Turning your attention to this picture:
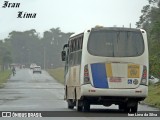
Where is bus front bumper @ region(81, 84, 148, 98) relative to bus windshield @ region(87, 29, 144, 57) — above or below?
below

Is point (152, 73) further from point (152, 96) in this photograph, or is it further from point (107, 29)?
point (107, 29)

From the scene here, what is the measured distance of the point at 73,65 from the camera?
24391 mm

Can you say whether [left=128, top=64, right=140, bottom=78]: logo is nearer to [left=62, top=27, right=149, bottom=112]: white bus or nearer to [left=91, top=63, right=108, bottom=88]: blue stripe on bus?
[left=62, top=27, right=149, bottom=112]: white bus

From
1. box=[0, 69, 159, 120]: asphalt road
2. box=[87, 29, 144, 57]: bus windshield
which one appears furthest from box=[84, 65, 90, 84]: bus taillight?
box=[0, 69, 159, 120]: asphalt road

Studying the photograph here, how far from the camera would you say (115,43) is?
22172 mm

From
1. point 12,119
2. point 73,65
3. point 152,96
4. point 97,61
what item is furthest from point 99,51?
point 152,96

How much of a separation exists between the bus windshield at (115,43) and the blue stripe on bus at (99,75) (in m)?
0.45

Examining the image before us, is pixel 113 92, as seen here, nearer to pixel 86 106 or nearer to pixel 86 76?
pixel 86 76

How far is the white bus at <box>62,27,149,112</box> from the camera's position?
71.3 ft

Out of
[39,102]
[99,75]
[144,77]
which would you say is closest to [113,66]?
[99,75]

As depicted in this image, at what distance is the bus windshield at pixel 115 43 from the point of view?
22078 millimetres

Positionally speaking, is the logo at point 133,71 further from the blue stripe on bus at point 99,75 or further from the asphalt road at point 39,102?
the asphalt road at point 39,102

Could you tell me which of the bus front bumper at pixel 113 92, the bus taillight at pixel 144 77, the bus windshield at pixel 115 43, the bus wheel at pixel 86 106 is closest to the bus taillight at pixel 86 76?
the bus front bumper at pixel 113 92

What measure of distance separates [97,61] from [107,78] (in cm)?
71
